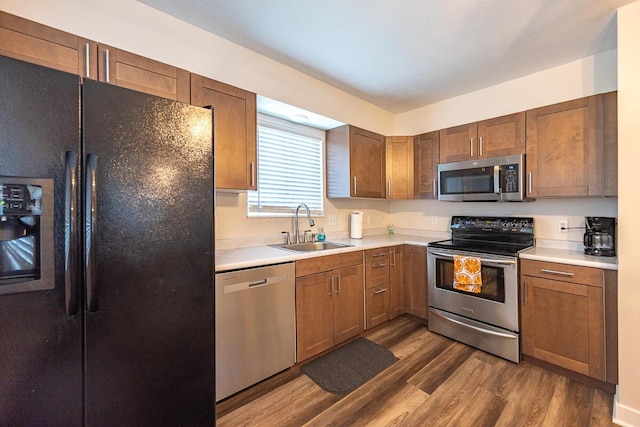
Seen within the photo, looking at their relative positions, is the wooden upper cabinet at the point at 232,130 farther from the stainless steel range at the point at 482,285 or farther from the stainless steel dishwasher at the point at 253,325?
the stainless steel range at the point at 482,285

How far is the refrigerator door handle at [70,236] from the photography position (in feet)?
3.44

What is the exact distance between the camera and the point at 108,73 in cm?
151

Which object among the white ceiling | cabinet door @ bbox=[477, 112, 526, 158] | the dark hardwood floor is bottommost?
the dark hardwood floor

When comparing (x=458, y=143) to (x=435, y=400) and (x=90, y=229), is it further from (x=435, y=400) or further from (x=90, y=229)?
(x=90, y=229)

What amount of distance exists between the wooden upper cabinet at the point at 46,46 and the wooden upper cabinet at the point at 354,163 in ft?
6.96

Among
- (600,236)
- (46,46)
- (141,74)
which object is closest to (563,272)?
(600,236)

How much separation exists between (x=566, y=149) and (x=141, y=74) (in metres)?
3.15

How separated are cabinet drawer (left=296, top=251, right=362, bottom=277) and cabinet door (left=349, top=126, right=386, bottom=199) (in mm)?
761

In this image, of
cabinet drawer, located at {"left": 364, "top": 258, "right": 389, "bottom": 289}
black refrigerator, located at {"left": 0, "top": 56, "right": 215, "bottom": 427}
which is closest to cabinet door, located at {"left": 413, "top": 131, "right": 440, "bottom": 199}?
cabinet drawer, located at {"left": 364, "top": 258, "right": 389, "bottom": 289}

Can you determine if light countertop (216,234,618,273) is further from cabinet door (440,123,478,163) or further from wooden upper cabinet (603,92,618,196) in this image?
cabinet door (440,123,478,163)

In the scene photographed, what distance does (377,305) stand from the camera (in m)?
2.79

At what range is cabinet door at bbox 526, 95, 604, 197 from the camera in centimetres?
211

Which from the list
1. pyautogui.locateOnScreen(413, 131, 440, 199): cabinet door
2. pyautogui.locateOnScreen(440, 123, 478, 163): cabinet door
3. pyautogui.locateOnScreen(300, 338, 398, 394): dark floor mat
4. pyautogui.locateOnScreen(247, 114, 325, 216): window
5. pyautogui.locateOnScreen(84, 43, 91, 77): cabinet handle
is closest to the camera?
pyautogui.locateOnScreen(84, 43, 91, 77): cabinet handle

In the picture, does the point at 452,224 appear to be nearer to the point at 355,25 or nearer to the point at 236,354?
the point at 355,25
